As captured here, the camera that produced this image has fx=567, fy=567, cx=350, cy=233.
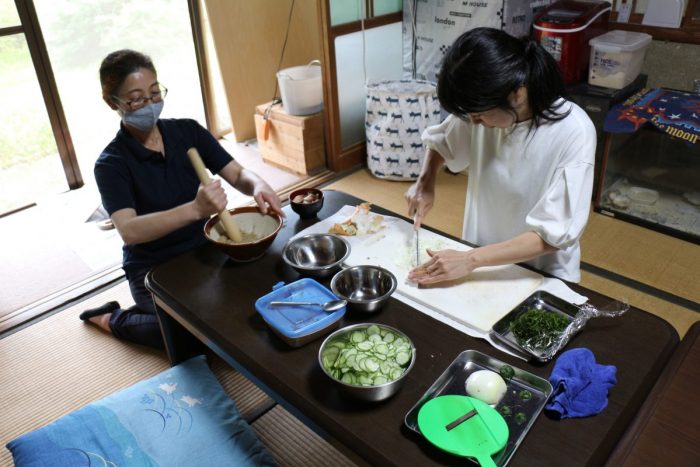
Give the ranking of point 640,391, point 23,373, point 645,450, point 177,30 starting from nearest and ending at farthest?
1. point 645,450
2. point 640,391
3. point 23,373
4. point 177,30

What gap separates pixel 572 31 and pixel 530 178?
1.90 m

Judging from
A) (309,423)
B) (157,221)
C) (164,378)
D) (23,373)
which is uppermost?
(157,221)

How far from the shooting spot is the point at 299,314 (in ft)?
4.41

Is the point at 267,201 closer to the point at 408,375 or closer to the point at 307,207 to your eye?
the point at 307,207

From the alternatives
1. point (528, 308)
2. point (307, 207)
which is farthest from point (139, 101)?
point (528, 308)

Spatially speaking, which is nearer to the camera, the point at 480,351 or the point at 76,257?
the point at 480,351

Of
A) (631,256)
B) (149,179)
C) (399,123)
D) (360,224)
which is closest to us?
(360,224)

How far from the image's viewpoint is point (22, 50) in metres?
3.38

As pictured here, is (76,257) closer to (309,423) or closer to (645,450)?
(309,423)

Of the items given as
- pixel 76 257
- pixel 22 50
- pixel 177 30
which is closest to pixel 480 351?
pixel 76 257

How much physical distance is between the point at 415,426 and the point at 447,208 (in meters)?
2.32

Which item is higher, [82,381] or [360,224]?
[360,224]

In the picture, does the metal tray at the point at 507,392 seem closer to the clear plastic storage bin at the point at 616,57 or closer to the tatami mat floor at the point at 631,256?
the tatami mat floor at the point at 631,256

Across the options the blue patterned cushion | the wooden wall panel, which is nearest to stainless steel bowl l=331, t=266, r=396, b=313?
the blue patterned cushion
